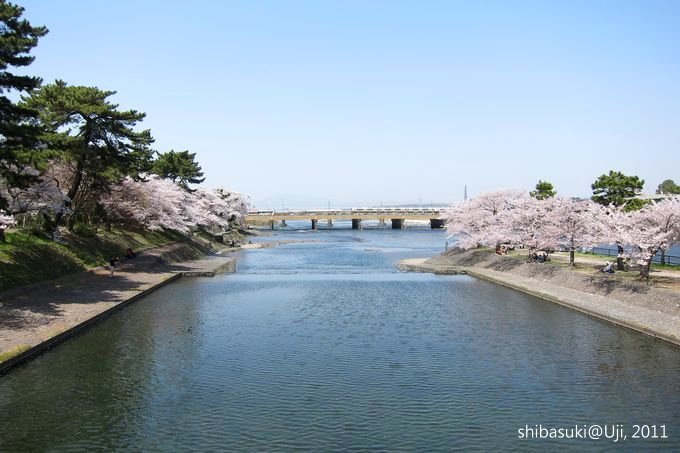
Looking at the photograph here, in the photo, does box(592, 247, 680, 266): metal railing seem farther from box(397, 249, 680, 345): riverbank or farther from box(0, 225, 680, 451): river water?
box(0, 225, 680, 451): river water

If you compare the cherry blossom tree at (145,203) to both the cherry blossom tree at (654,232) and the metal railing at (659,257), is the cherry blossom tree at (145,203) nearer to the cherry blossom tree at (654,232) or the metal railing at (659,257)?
the cherry blossom tree at (654,232)

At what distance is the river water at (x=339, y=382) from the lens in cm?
1389

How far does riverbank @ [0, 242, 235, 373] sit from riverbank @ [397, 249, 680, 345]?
24.9 metres

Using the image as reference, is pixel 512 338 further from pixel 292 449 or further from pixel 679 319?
pixel 292 449

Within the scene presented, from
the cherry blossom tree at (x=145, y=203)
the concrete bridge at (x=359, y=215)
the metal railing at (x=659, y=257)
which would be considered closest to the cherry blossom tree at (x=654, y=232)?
the metal railing at (x=659, y=257)

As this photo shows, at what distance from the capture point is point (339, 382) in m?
18.3

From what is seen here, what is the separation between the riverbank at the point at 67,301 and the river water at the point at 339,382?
70 cm

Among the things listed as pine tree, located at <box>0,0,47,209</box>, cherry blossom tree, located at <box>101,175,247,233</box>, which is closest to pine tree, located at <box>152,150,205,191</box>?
cherry blossom tree, located at <box>101,175,247,233</box>

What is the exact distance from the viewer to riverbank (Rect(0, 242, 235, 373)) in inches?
827

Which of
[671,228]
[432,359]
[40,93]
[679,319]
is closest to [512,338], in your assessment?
[432,359]

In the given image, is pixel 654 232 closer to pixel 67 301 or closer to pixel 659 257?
pixel 67 301

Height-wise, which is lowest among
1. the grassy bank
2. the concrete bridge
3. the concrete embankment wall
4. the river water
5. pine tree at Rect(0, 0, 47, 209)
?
the river water

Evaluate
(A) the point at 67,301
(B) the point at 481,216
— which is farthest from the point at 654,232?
(A) the point at 67,301

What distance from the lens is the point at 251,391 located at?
17.4 meters
